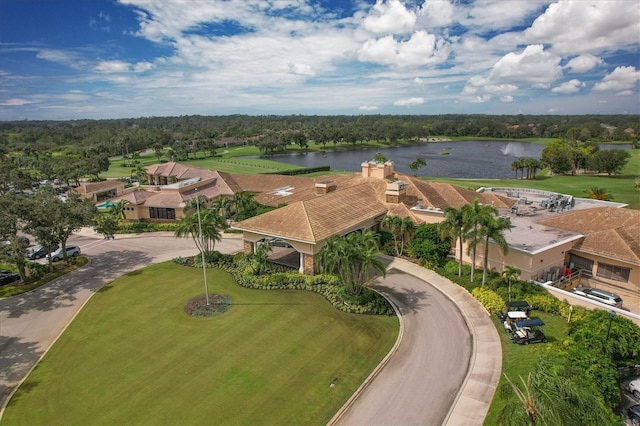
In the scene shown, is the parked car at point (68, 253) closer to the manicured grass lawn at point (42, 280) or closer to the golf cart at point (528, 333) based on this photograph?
the manicured grass lawn at point (42, 280)

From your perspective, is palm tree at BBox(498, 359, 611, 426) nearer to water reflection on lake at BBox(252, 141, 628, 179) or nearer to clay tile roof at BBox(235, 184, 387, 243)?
clay tile roof at BBox(235, 184, 387, 243)

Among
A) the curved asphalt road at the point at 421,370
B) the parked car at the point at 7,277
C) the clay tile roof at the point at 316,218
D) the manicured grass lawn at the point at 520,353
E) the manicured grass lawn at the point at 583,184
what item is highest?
the clay tile roof at the point at 316,218

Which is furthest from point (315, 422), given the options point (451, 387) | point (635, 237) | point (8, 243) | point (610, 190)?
point (610, 190)

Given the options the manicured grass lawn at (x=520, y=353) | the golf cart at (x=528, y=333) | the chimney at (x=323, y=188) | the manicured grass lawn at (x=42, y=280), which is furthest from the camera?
the chimney at (x=323, y=188)

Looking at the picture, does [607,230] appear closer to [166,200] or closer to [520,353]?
[520,353]

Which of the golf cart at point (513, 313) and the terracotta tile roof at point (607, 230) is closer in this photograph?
the golf cart at point (513, 313)

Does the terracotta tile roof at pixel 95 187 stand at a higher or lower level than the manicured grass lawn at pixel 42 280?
higher

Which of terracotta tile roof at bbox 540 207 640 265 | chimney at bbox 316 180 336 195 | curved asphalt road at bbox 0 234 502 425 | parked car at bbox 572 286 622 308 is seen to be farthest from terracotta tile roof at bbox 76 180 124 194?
parked car at bbox 572 286 622 308

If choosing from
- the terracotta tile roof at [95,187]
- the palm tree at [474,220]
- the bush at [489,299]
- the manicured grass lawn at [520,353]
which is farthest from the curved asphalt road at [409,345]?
the terracotta tile roof at [95,187]
